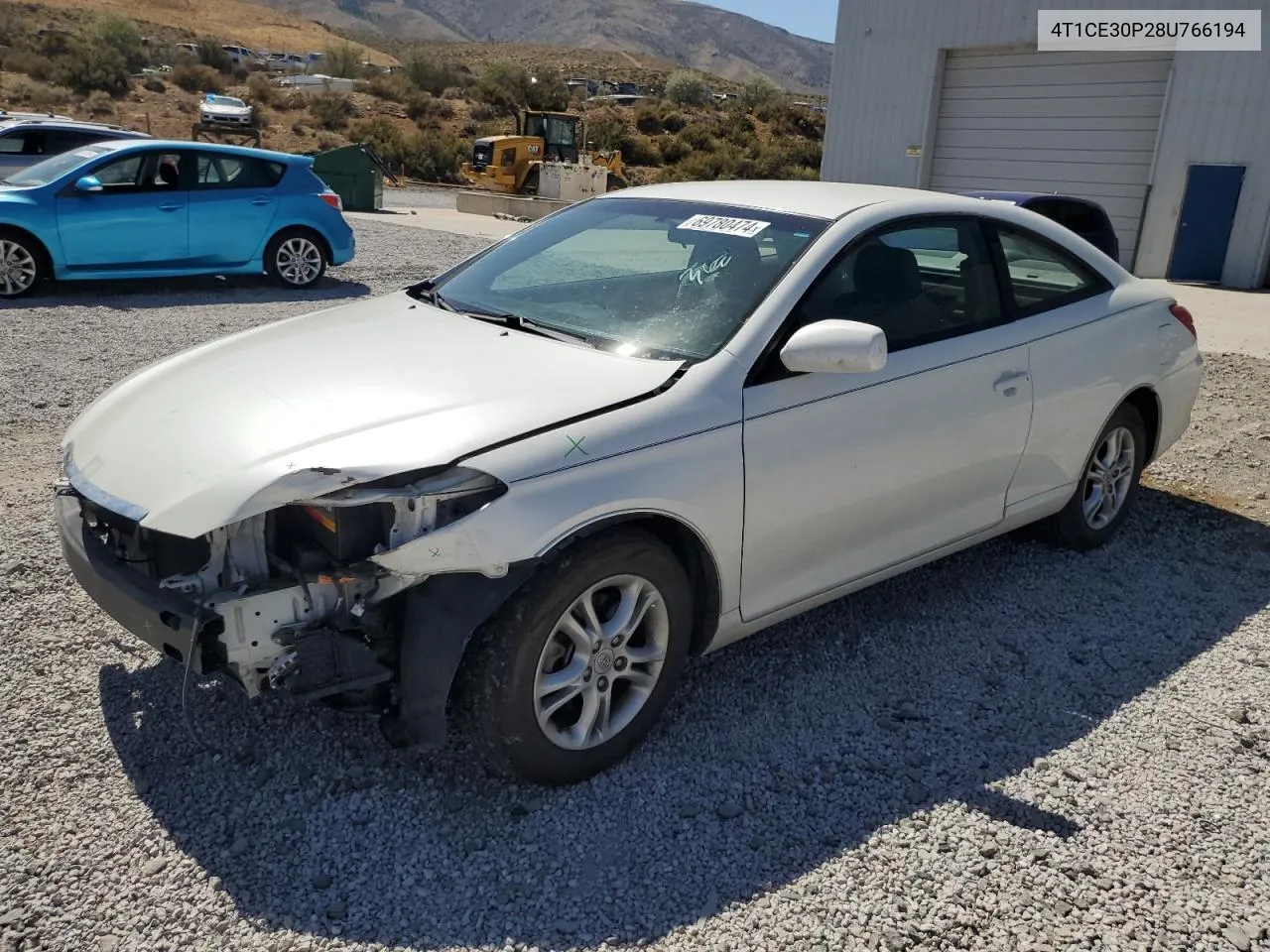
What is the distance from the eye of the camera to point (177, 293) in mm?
10953

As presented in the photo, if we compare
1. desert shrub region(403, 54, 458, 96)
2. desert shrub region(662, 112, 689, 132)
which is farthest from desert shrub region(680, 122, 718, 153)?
desert shrub region(403, 54, 458, 96)

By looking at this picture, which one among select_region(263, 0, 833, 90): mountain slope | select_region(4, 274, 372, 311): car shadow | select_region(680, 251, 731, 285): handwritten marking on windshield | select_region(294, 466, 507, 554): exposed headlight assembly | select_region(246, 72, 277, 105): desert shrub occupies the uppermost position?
select_region(263, 0, 833, 90): mountain slope

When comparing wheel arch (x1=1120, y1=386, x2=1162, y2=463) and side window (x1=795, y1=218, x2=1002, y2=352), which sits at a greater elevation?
side window (x1=795, y1=218, x2=1002, y2=352)

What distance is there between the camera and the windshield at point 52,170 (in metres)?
9.88

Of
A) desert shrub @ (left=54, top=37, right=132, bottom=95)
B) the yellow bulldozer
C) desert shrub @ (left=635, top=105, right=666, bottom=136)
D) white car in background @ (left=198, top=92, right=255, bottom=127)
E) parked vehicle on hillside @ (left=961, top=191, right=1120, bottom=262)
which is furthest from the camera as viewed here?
desert shrub @ (left=635, top=105, right=666, bottom=136)

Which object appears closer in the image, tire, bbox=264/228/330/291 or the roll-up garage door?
tire, bbox=264/228/330/291

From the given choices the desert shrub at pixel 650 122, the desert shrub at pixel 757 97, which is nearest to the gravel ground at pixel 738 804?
the desert shrub at pixel 650 122

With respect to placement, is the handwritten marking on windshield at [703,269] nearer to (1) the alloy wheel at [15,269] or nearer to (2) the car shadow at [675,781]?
(2) the car shadow at [675,781]

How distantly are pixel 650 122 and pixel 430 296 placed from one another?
45.1 meters

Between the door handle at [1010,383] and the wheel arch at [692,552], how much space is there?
152 centimetres

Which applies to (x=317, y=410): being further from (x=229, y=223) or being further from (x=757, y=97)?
(x=757, y=97)

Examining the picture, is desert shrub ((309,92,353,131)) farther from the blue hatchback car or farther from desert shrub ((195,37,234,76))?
the blue hatchback car

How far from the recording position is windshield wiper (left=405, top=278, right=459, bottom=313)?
13.0 feet

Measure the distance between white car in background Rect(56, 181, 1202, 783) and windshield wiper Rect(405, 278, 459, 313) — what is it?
0.02 metres
